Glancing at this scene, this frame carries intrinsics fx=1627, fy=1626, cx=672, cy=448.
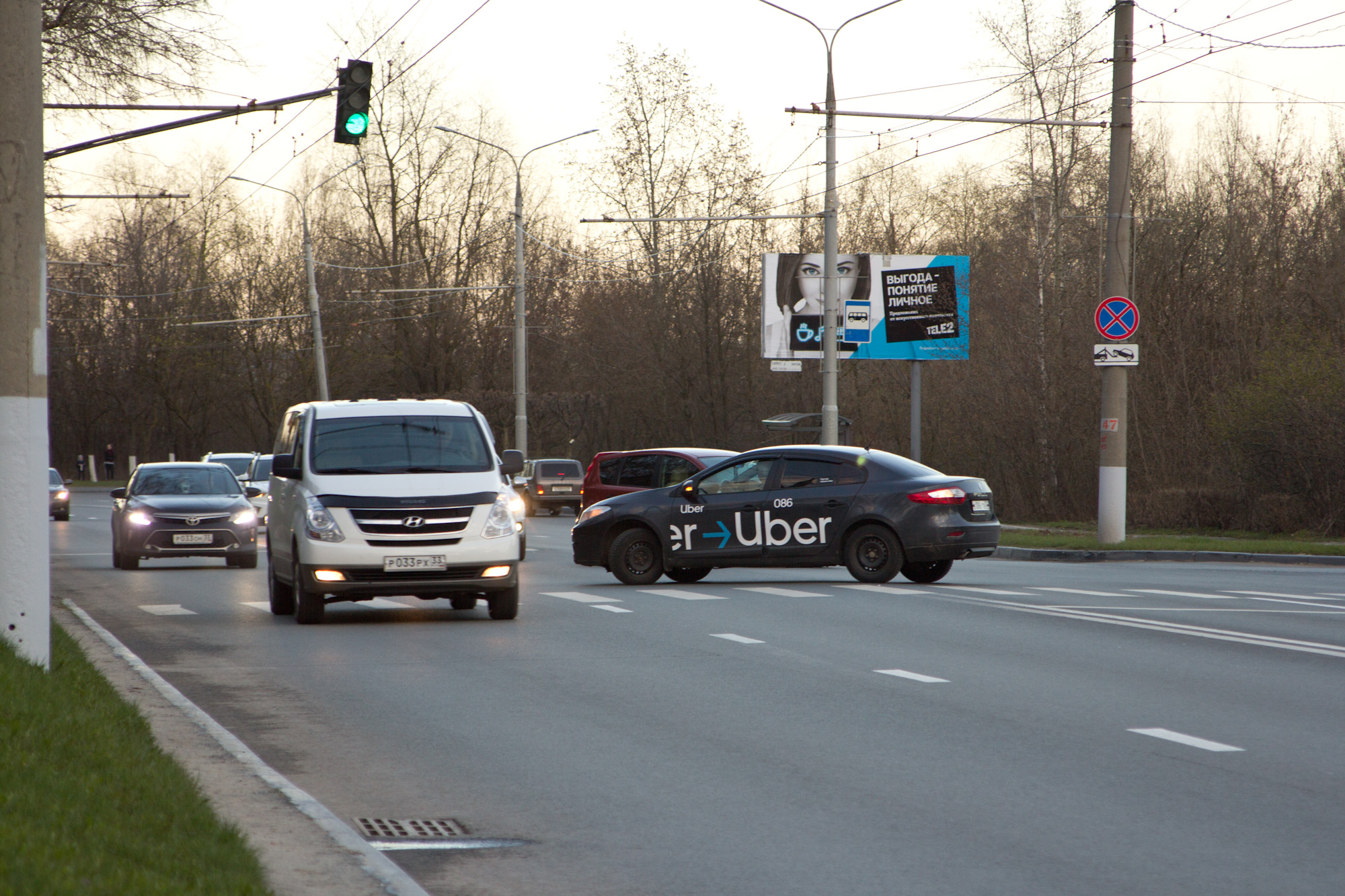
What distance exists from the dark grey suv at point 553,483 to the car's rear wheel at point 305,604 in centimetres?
3127

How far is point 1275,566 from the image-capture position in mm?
22766

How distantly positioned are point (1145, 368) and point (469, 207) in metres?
34.0

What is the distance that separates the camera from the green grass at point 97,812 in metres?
4.67

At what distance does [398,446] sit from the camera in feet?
50.3

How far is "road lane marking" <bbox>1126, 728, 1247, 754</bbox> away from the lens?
7.96 m

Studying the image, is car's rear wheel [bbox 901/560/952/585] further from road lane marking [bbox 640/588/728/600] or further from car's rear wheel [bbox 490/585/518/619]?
car's rear wheel [bbox 490/585/518/619]

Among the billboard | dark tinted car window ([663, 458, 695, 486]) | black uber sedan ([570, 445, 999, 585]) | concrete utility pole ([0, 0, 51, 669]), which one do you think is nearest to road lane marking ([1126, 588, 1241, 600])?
black uber sedan ([570, 445, 999, 585])

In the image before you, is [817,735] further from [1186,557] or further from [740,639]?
[1186,557]

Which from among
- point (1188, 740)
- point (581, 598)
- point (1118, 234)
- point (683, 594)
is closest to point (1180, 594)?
point (683, 594)

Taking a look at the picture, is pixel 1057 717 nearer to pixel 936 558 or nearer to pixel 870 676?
pixel 870 676

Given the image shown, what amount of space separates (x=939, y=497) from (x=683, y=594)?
315 centimetres

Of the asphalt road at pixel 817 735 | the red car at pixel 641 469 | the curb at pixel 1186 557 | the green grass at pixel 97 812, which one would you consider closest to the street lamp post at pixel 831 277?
the red car at pixel 641 469

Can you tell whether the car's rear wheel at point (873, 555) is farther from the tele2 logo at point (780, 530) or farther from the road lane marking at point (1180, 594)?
the road lane marking at point (1180, 594)

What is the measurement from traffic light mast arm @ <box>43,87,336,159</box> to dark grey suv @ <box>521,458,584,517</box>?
26357 millimetres
